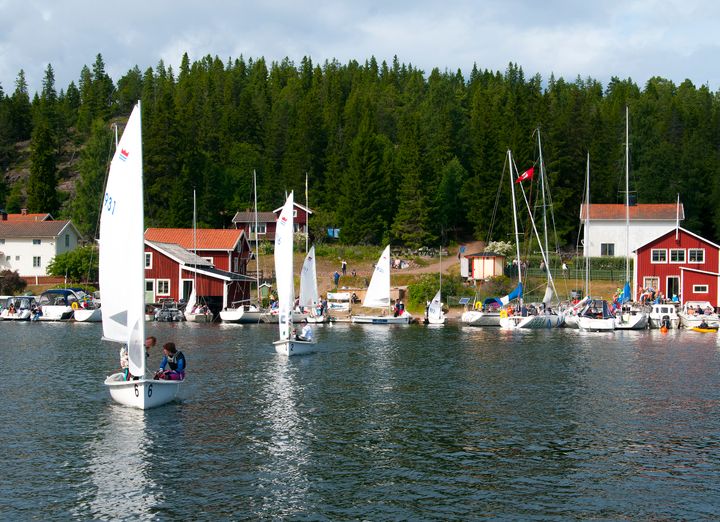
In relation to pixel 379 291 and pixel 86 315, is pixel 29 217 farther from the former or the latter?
pixel 379 291

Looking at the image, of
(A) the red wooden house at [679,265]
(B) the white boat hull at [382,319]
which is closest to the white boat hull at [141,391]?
(B) the white boat hull at [382,319]

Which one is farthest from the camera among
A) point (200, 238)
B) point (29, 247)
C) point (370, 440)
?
point (29, 247)

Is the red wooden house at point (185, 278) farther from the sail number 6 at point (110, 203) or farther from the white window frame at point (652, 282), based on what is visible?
the sail number 6 at point (110, 203)

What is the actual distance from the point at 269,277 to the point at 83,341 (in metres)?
35.9

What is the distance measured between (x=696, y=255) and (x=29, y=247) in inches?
2939

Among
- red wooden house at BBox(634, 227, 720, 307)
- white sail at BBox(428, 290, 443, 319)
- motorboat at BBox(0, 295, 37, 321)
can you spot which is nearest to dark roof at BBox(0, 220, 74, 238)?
motorboat at BBox(0, 295, 37, 321)

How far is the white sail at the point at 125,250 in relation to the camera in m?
28.5

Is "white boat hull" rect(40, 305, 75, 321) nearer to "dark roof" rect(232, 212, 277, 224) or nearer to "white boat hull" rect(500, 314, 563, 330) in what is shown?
"dark roof" rect(232, 212, 277, 224)

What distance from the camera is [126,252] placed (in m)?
29.0

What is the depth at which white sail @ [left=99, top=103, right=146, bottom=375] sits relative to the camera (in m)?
28.5

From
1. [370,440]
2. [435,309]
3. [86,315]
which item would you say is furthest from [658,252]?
[370,440]

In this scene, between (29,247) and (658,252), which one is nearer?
(658,252)

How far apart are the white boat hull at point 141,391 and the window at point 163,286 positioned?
52.7 m

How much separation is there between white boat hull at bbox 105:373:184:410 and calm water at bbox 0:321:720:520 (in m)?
0.43
